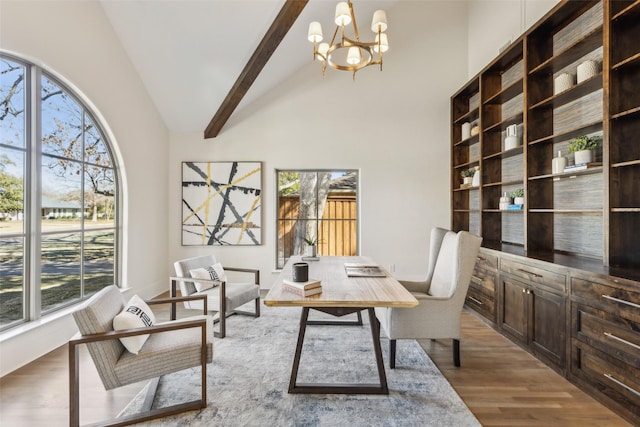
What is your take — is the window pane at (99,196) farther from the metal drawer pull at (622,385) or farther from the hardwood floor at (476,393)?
the metal drawer pull at (622,385)

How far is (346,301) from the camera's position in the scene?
1859 millimetres

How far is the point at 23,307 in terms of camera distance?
259 cm

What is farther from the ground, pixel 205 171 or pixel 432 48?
pixel 432 48

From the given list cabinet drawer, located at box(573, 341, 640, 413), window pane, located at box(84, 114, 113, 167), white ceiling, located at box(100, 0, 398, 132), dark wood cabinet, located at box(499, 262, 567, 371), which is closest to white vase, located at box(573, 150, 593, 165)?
dark wood cabinet, located at box(499, 262, 567, 371)

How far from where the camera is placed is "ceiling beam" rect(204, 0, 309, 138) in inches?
124

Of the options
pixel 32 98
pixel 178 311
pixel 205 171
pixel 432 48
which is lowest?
pixel 178 311

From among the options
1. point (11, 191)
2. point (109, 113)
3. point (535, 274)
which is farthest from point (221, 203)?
point (535, 274)

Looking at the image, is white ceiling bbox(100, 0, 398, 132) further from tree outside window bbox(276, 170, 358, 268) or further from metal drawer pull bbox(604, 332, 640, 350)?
metal drawer pull bbox(604, 332, 640, 350)

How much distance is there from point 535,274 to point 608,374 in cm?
81

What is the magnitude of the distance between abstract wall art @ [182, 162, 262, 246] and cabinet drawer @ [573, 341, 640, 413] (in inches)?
149

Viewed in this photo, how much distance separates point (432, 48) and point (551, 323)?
13.4ft

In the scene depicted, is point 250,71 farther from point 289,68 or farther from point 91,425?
point 91,425

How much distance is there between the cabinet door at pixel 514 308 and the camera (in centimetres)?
271

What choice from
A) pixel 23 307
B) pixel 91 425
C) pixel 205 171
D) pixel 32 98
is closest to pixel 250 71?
pixel 205 171
